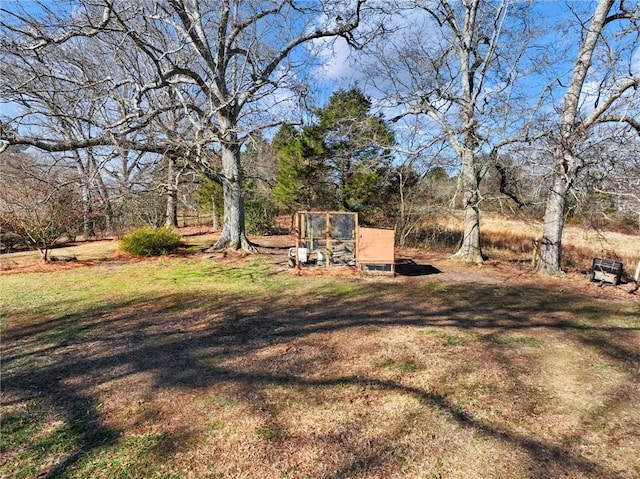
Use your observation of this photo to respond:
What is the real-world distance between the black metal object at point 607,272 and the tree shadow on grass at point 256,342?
1.71 metres

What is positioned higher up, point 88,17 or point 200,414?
point 88,17

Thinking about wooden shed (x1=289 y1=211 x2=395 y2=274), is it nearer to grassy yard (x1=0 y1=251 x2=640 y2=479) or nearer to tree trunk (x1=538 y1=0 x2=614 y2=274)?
grassy yard (x1=0 y1=251 x2=640 y2=479)

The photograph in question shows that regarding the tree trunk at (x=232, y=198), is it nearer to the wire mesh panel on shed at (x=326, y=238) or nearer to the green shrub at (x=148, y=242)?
the green shrub at (x=148, y=242)

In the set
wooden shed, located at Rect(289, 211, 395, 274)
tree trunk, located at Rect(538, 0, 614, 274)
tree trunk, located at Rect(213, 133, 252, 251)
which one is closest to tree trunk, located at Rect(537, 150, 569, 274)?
tree trunk, located at Rect(538, 0, 614, 274)

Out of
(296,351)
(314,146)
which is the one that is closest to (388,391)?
(296,351)

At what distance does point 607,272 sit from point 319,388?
7940 mm

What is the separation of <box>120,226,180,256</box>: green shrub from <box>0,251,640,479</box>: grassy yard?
4394 mm

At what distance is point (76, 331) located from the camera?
4727 mm

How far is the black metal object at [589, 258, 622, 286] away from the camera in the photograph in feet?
24.7

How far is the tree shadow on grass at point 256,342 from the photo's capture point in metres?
2.57

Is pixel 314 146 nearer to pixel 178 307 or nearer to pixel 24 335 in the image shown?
pixel 178 307

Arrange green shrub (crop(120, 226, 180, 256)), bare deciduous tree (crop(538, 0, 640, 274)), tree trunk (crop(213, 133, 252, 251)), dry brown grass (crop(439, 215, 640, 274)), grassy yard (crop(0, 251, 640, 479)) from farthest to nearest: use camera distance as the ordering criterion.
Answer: dry brown grass (crop(439, 215, 640, 274))
tree trunk (crop(213, 133, 252, 251))
green shrub (crop(120, 226, 180, 256))
bare deciduous tree (crop(538, 0, 640, 274))
grassy yard (crop(0, 251, 640, 479))

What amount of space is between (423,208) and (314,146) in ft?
19.7

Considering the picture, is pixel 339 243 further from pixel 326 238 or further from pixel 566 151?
pixel 566 151
